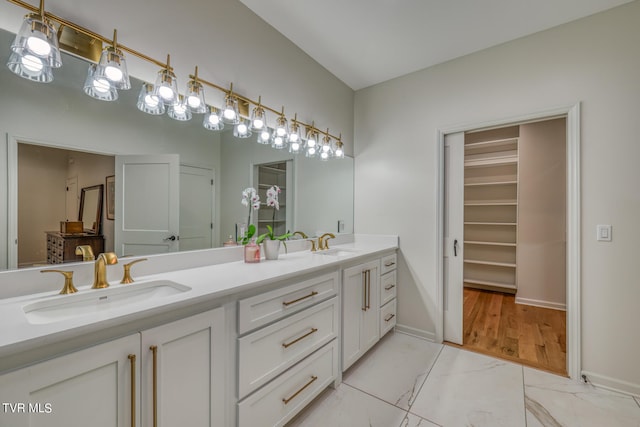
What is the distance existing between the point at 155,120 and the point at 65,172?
50 centimetres

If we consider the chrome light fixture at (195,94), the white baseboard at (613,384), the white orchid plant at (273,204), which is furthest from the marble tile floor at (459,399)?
the chrome light fixture at (195,94)

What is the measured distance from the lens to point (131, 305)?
0.92 m

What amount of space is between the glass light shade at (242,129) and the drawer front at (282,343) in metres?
1.26

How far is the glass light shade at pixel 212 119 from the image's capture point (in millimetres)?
1723

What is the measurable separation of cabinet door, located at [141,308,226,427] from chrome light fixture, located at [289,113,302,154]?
1.55 metres

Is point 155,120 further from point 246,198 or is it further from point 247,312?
point 247,312

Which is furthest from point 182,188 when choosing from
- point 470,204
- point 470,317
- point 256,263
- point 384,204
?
point 470,204

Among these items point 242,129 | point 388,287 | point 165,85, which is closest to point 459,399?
point 388,287

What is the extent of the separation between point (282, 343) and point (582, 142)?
94.3 inches

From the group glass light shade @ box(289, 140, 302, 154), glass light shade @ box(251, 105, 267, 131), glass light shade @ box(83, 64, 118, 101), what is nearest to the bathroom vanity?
glass light shade @ box(83, 64, 118, 101)

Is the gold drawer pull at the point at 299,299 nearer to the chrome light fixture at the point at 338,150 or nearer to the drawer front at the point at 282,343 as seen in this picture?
the drawer front at the point at 282,343

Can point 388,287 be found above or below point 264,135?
below

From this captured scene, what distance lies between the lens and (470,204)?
3996 mm

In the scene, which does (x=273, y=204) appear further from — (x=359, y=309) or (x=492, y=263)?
(x=492, y=263)
